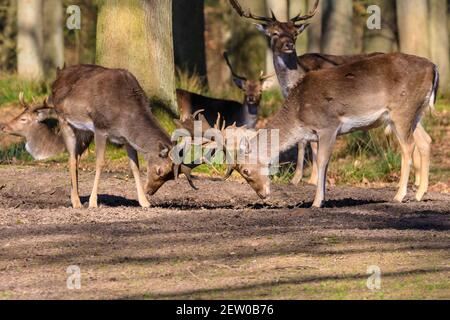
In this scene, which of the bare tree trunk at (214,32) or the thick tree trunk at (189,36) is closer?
the thick tree trunk at (189,36)

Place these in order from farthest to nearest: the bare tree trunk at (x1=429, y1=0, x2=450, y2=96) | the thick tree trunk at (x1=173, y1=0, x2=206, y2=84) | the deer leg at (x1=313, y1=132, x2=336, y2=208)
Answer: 1. the bare tree trunk at (x1=429, y1=0, x2=450, y2=96)
2. the thick tree trunk at (x1=173, y1=0, x2=206, y2=84)
3. the deer leg at (x1=313, y1=132, x2=336, y2=208)

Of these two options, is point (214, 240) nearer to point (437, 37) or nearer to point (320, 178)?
point (320, 178)

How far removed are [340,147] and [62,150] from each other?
4.91 m

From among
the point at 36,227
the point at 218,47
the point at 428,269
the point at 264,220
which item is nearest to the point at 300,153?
the point at 264,220

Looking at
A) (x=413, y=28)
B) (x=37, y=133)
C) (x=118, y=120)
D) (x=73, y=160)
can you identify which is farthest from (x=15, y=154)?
(x=413, y=28)

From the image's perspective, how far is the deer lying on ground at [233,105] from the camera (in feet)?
60.2

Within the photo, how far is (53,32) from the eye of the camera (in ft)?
97.3

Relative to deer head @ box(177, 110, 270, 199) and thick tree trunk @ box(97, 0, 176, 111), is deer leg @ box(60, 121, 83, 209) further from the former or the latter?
thick tree trunk @ box(97, 0, 176, 111)

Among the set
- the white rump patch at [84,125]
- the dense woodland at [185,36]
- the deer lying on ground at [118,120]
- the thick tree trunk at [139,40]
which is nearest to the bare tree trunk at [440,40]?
the dense woodland at [185,36]

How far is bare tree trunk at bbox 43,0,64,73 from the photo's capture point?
96.7ft

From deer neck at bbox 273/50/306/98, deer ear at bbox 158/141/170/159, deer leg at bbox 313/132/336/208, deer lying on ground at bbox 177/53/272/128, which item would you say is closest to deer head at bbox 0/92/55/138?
deer lying on ground at bbox 177/53/272/128

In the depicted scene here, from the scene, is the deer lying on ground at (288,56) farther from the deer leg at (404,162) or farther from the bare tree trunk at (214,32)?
the bare tree trunk at (214,32)

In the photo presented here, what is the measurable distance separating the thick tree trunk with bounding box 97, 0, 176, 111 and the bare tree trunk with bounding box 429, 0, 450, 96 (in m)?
8.93

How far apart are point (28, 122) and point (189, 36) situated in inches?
288
